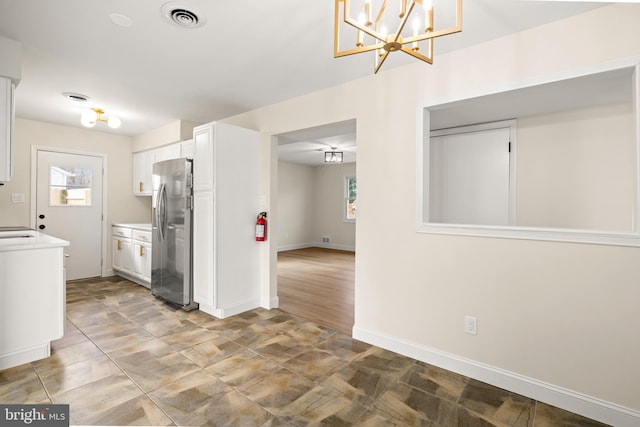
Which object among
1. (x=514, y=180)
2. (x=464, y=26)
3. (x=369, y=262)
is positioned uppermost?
(x=464, y=26)

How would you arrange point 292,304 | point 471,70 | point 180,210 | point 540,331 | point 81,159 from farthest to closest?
point 81,159
point 292,304
point 180,210
point 471,70
point 540,331

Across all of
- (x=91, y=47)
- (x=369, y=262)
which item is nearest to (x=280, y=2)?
(x=91, y=47)

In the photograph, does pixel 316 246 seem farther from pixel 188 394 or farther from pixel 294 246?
pixel 188 394

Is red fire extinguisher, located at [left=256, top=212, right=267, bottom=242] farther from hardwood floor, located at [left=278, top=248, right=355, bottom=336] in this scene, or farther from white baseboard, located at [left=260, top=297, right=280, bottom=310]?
hardwood floor, located at [left=278, top=248, right=355, bottom=336]

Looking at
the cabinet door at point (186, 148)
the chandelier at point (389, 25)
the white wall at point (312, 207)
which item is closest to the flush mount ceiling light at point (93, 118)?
the cabinet door at point (186, 148)

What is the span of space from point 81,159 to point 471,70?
5649 millimetres

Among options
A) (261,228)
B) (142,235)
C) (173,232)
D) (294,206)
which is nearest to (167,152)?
(142,235)

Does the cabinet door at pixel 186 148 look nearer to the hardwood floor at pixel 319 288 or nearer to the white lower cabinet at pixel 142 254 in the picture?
the white lower cabinet at pixel 142 254

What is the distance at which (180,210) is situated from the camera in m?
3.73

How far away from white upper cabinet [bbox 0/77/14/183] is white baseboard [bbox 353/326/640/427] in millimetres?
3242

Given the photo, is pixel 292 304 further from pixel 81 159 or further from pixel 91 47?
pixel 81 159

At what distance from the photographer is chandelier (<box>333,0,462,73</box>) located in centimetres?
134

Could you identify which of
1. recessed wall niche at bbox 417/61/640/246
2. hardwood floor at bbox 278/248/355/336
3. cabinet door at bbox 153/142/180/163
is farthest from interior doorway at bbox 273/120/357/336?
recessed wall niche at bbox 417/61/640/246

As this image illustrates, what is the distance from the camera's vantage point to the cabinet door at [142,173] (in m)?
5.29
